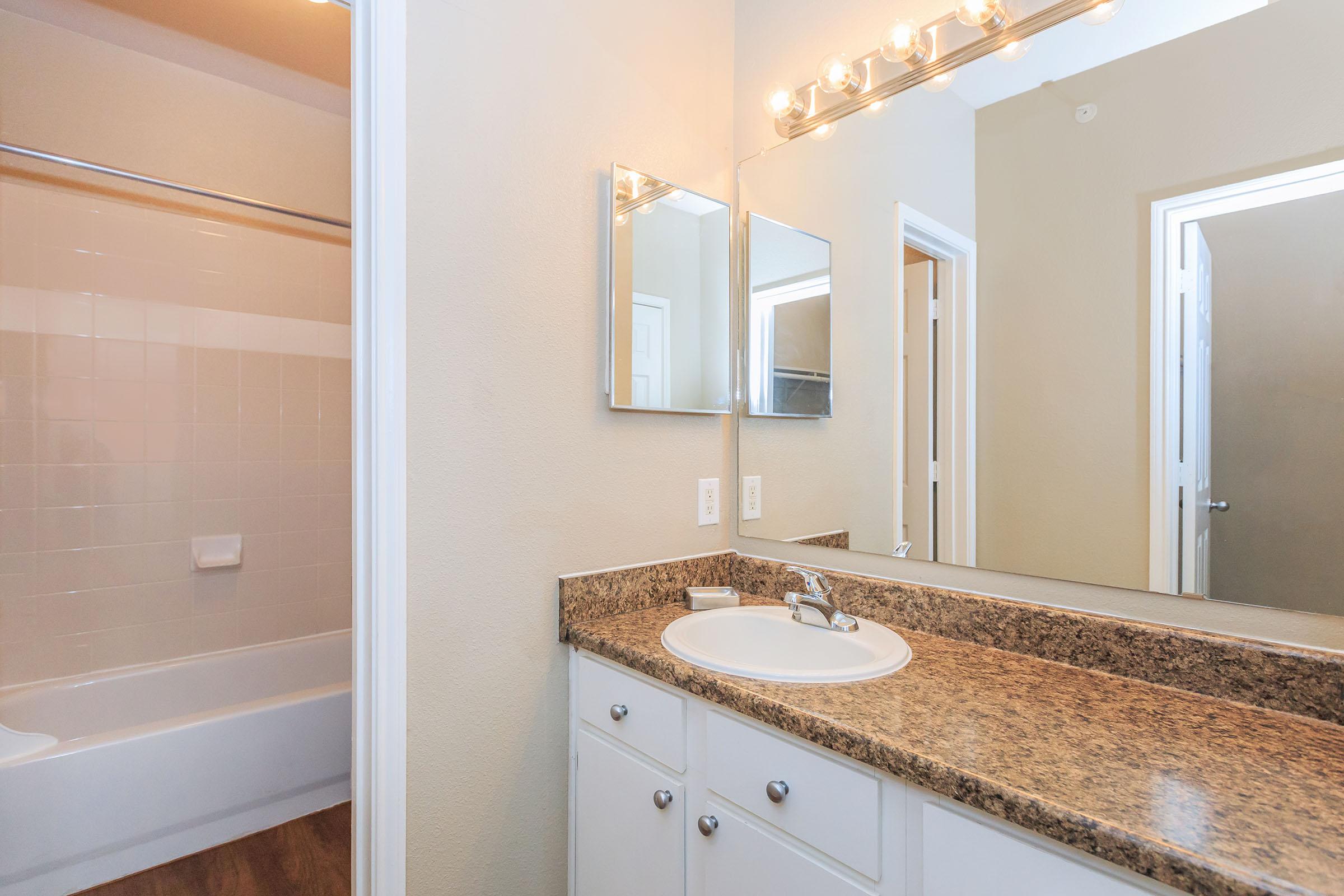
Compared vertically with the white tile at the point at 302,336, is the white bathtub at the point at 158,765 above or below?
below

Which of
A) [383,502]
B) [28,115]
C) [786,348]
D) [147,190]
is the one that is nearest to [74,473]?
[147,190]

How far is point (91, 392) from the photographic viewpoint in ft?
6.78

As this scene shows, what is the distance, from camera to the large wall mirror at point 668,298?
1407mm

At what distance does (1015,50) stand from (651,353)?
3.05 ft

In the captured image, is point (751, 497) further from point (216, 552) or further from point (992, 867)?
point (216, 552)

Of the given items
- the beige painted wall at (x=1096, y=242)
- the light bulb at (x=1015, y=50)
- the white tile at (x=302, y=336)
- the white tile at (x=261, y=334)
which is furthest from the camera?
the white tile at (x=302, y=336)

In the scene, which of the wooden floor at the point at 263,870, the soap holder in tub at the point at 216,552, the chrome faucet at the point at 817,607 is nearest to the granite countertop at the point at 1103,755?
the chrome faucet at the point at 817,607

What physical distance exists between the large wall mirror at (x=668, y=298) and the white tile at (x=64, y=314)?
6.33ft

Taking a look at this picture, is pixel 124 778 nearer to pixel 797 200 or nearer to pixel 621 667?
pixel 621 667

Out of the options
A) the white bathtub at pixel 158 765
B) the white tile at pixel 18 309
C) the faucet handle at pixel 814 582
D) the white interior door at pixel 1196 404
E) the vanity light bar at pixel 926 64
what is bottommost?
the white bathtub at pixel 158 765

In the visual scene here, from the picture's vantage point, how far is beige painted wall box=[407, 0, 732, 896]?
115cm

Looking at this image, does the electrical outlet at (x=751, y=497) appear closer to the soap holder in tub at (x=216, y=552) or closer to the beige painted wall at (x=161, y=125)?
the soap holder in tub at (x=216, y=552)

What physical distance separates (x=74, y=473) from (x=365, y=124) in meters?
1.83

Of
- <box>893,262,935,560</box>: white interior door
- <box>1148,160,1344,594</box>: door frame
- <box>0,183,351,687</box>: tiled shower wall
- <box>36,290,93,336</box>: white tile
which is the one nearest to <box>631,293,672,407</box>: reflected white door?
<box>893,262,935,560</box>: white interior door
